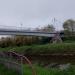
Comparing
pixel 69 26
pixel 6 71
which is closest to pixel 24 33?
pixel 69 26

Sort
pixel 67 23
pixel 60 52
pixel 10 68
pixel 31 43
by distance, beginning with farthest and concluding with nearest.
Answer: pixel 67 23, pixel 31 43, pixel 60 52, pixel 10 68

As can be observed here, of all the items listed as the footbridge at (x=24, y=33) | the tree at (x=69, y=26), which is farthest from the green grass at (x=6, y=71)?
the tree at (x=69, y=26)

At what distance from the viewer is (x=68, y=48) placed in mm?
66812

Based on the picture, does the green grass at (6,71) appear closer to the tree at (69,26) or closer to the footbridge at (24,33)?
the footbridge at (24,33)

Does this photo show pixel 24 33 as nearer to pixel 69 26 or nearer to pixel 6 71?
pixel 69 26

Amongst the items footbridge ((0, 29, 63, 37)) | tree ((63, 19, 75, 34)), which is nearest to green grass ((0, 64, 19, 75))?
footbridge ((0, 29, 63, 37))

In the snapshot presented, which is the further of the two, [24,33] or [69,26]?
[69,26]

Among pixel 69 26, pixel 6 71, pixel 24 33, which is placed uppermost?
pixel 69 26

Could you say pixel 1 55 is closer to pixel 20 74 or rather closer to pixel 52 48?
pixel 20 74

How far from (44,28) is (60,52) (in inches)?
1408

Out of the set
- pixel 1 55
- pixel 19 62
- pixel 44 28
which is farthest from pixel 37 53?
pixel 19 62

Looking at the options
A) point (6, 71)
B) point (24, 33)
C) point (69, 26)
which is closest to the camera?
point (6, 71)

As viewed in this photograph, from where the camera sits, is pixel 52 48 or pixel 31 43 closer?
pixel 52 48

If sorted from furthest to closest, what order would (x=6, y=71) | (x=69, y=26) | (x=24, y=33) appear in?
1. (x=69, y=26)
2. (x=24, y=33)
3. (x=6, y=71)
